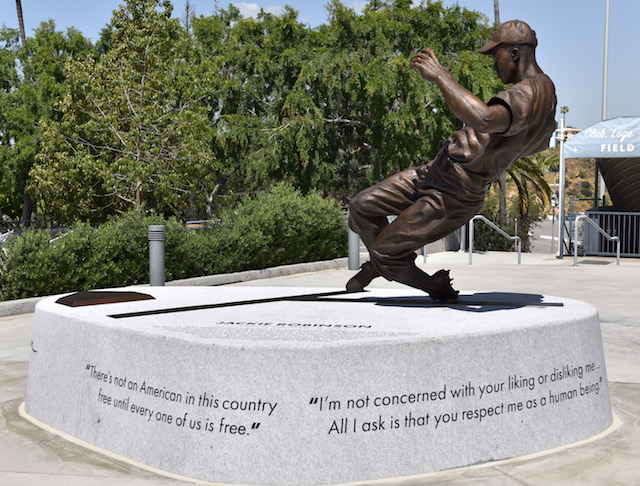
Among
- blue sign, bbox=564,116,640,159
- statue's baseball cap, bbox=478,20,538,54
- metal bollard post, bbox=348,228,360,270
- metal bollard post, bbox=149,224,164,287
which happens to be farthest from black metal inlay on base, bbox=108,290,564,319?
blue sign, bbox=564,116,640,159

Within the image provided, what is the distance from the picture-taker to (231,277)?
546 inches

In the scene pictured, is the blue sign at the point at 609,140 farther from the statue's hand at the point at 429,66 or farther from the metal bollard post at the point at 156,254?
the statue's hand at the point at 429,66

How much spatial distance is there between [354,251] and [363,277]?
975 centimetres

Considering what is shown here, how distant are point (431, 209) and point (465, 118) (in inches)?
34.2

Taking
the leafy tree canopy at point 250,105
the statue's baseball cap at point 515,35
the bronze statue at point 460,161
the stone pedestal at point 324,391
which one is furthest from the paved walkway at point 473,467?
the leafy tree canopy at point 250,105

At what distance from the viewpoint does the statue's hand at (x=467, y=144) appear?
541 centimetres

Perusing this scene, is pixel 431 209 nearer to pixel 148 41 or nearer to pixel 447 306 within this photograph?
pixel 447 306

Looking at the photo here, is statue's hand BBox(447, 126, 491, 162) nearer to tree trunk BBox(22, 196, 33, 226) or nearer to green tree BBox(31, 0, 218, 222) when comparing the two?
green tree BBox(31, 0, 218, 222)

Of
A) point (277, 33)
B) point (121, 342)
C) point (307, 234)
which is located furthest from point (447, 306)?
point (277, 33)

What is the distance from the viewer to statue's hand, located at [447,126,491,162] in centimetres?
541

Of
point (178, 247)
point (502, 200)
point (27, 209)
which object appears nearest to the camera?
point (178, 247)

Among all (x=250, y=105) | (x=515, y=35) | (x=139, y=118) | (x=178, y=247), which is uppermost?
(x=250, y=105)

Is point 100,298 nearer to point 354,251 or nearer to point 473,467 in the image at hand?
point 473,467

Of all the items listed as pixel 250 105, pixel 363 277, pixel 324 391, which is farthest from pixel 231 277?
pixel 250 105
